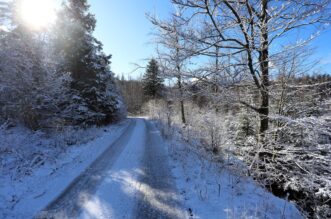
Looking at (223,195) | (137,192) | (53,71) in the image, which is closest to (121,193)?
(137,192)

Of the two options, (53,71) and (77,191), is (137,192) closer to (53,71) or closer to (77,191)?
(77,191)

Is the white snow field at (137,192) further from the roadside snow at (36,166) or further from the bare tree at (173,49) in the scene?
the bare tree at (173,49)

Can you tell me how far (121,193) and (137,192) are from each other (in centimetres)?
35

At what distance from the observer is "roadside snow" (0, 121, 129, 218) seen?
4695 millimetres

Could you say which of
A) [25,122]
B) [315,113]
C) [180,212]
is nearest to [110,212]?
[180,212]

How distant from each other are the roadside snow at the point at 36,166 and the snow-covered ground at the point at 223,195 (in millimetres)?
2965

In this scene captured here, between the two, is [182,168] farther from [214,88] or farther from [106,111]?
[106,111]

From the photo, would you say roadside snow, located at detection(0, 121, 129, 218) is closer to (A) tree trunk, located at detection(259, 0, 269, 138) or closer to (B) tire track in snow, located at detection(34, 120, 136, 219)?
(B) tire track in snow, located at detection(34, 120, 136, 219)

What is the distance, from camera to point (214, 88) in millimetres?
4988

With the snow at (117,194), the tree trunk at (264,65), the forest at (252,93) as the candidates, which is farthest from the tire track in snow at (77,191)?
the tree trunk at (264,65)

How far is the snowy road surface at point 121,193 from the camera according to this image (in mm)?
4168

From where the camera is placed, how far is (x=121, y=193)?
5.09 metres

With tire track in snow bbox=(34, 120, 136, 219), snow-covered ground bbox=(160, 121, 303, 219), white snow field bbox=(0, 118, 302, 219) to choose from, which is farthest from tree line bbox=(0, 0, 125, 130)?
snow-covered ground bbox=(160, 121, 303, 219)

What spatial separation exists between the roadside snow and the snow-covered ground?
2.96 meters
